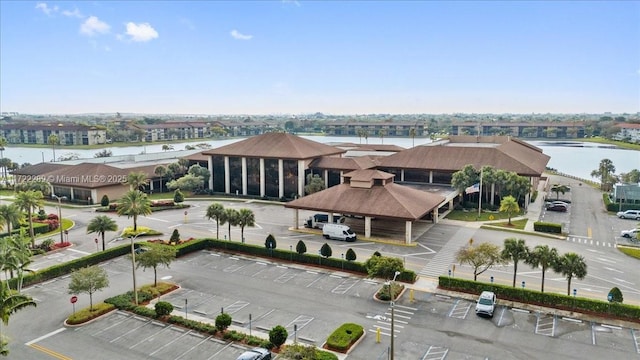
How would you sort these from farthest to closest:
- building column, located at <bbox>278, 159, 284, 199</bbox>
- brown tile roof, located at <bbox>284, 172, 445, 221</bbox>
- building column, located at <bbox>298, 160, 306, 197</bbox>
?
building column, located at <bbox>278, 159, 284, 199</bbox> → building column, located at <bbox>298, 160, 306, 197</bbox> → brown tile roof, located at <bbox>284, 172, 445, 221</bbox>

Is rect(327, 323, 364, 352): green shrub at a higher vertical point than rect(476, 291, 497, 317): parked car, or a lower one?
lower

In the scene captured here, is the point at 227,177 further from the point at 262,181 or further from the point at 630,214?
the point at 630,214

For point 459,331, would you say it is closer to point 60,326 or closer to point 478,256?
point 478,256

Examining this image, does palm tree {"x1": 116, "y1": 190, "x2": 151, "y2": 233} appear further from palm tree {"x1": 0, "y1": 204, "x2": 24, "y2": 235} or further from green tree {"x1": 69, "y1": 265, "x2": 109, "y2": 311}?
green tree {"x1": 69, "y1": 265, "x2": 109, "y2": 311}

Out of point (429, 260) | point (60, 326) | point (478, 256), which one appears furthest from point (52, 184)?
point (478, 256)

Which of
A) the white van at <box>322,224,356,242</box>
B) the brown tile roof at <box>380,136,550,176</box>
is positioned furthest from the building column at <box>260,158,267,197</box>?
the white van at <box>322,224,356,242</box>
